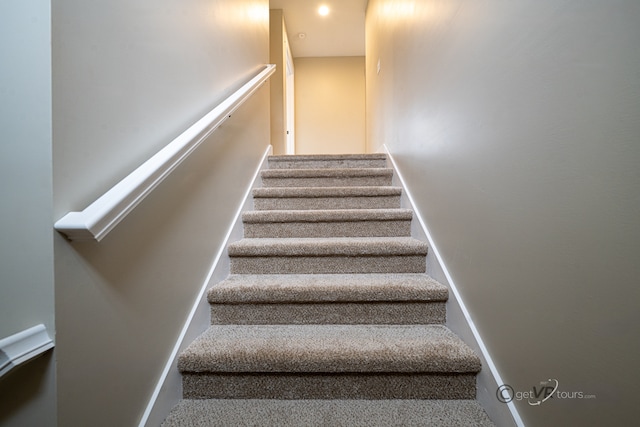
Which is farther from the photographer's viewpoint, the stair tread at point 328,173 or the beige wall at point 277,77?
the beige wall at point 277,77

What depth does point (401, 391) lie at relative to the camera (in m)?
0.90

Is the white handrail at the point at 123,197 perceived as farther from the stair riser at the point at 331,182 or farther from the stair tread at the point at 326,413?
the stair riser at the point at 331,182

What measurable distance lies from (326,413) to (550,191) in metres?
0.88

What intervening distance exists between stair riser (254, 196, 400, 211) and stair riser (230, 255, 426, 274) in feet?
1.75

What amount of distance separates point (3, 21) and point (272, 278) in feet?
3.51

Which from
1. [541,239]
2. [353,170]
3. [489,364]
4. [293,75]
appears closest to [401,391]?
[489,364]

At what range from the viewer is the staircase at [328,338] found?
858 millimetres

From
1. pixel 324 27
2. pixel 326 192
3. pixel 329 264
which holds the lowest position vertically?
pixel 329 264

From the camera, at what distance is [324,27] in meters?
3.99

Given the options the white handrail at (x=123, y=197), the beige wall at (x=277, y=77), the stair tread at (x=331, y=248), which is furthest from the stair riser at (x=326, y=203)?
the beige wall at (x=277, y=77)

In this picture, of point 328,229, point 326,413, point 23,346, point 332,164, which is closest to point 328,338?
point 326,413

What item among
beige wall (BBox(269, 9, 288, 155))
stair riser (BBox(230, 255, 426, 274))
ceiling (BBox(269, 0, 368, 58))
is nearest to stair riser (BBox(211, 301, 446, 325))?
stair riser (BBox(230, 255, 426, 274))

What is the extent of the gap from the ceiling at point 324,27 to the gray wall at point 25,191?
3.78m

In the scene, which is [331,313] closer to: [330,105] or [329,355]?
[329,355]
